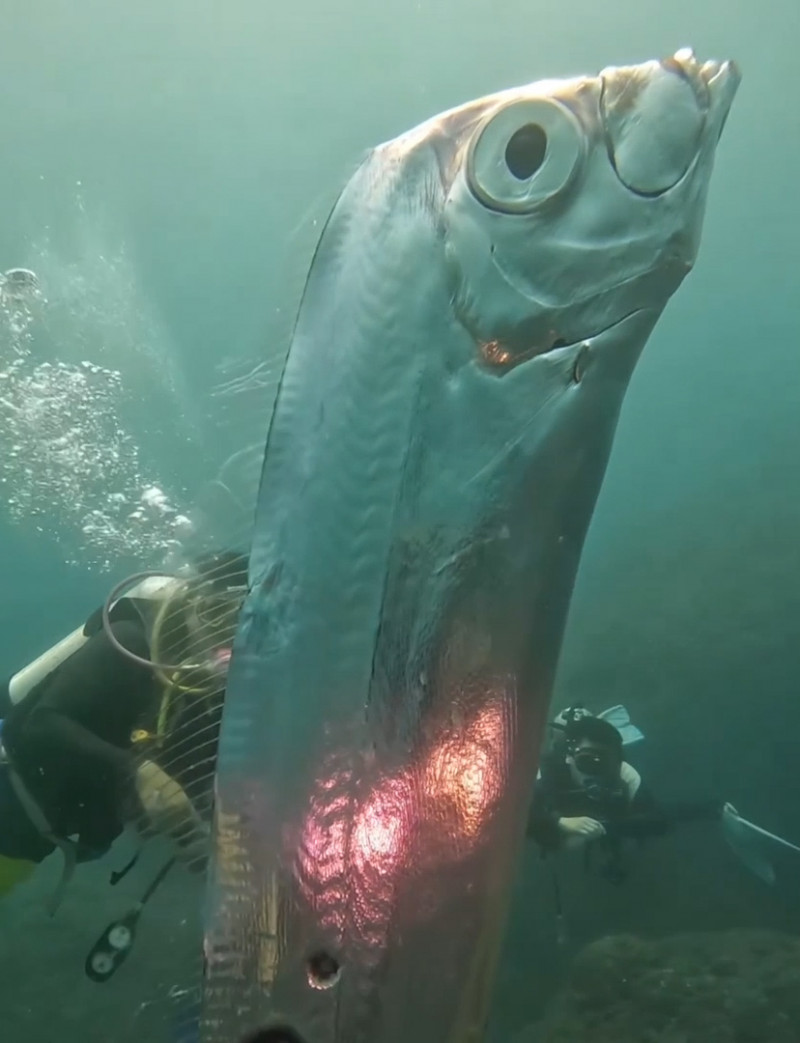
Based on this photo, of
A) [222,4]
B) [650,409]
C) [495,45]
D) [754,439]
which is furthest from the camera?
[650,409]

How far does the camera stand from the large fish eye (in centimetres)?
57

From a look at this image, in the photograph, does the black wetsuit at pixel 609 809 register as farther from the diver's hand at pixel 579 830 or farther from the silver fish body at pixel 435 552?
the silver fish body at pixel 435 552

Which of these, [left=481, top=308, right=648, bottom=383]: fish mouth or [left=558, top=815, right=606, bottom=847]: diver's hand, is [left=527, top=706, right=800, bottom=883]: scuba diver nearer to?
[left=558, top=815, right=606, bottom=847]: diver's hand

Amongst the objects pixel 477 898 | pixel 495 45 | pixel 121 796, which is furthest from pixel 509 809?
pixel 495 45

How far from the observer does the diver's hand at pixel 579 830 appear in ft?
19.6

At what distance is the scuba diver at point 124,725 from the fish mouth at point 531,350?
0.25m

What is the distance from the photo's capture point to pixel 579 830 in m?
6.15

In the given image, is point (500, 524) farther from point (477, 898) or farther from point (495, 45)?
point (495, 45)

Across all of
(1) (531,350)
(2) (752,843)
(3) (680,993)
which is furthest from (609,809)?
(1) (531,350)

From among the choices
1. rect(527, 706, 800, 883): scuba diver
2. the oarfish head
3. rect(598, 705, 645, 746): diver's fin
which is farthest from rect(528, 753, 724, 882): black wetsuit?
the oarfish head

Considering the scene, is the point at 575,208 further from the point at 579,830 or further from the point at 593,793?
the point at 593,793

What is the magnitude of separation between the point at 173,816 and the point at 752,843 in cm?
958

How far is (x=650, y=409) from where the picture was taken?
20.2 meters

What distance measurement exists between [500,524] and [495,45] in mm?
14268
